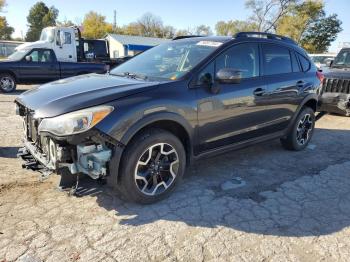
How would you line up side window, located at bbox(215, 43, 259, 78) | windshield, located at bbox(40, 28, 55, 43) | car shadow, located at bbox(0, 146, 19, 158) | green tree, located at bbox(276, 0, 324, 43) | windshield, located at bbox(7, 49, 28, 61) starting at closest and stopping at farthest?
side window, located at bbox(215, 43, 259, 78) → car shadow, located at bbox(0, 146, 19, 158) → windshield, located at bbox(7, 49, 28, 61) → windshield, located at bbox(40, 28, 55, 43) → green tree, located at bbox(276, 0, 324, 43)

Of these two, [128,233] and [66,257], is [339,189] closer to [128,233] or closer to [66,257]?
[128,233]

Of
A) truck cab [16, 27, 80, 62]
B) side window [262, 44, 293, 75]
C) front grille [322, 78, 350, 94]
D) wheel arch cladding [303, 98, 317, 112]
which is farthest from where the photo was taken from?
truck cab [16, 27, 80, 62]

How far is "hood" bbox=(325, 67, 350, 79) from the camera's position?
8782mm

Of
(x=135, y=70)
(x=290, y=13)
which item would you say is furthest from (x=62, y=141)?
(x=290, y=13)

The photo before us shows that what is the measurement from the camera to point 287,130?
550 centimetres

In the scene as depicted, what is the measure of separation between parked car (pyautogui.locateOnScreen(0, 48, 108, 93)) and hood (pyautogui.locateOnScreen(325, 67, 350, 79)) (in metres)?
7.72

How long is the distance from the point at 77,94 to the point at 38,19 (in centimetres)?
7993

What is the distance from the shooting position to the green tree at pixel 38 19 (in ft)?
237

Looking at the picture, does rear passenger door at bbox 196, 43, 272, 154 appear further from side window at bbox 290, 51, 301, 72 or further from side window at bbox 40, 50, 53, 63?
side window at bbox 40, 50, 53, 63

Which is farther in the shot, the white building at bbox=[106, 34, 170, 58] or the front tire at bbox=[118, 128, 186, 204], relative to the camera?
the white building at bbox=[106, 34, 170, 58]

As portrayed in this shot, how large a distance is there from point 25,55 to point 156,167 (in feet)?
38.1

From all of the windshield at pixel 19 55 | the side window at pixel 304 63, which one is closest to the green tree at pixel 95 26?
the windshield at pixel 19 55

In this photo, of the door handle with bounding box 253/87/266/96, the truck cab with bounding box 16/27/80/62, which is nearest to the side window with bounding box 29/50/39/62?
the truck cab with bounding box 16/27/80/62

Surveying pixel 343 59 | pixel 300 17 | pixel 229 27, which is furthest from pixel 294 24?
pixel 343 59
